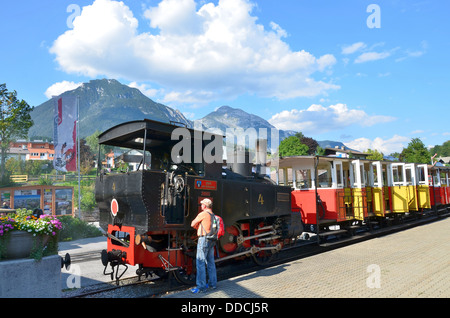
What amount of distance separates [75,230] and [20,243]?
11.2m

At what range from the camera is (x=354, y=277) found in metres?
6.21

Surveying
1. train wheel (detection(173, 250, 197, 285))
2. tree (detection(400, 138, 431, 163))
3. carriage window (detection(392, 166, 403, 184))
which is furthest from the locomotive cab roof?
tree (detection(400, 138, 431, 163))

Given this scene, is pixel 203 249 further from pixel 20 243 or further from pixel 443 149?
pixel 443 149

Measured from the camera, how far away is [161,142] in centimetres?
683

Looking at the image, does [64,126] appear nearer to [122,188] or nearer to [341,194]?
[122,188]

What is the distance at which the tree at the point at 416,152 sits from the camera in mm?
51906

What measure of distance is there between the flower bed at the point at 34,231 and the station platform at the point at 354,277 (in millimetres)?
2167

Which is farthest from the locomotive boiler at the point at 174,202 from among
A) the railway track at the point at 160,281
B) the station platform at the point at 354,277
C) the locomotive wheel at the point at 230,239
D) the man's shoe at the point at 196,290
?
the station platform at the point at 354,277

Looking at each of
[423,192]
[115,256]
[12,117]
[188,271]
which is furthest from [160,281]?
[12,117]

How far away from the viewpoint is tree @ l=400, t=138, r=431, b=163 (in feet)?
170

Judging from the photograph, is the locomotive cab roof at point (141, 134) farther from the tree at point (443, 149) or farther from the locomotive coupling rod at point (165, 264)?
the tree at point (443, 149)

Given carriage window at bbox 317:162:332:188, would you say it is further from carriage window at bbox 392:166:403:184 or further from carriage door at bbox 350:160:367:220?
carriage window at bbox 392:166:403:184
